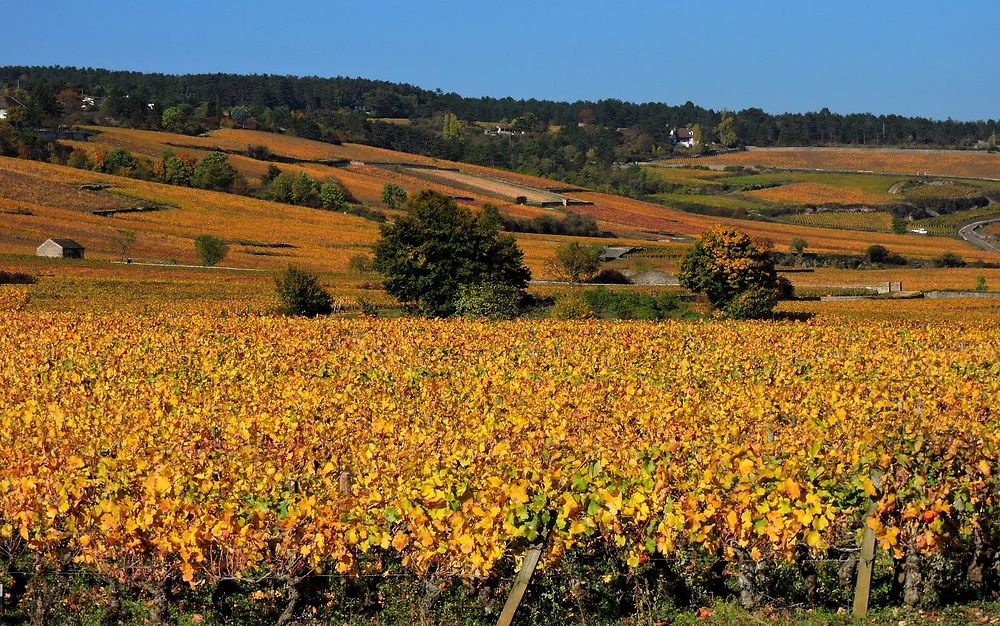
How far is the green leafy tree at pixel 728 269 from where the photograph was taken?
70.6 metres

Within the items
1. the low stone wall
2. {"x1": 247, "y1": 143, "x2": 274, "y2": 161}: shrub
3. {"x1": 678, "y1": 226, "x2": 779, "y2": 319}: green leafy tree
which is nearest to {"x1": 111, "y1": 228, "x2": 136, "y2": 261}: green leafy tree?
{"x1": 678, "y1": 226, "x2": 779, "y2": 319}: green leafy tree

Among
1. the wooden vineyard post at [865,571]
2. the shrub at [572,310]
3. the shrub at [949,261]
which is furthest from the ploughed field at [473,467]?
the shrub at [949,261]

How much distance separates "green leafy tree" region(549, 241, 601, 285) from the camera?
9062cm

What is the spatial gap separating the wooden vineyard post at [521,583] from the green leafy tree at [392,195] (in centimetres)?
13302

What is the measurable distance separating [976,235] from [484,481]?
151 meters

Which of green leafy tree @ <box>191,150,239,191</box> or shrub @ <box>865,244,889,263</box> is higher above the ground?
green leafy tree @ <box>191,150,239,191</box>

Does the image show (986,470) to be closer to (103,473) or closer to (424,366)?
(103,473)

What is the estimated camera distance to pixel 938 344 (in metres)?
35.5

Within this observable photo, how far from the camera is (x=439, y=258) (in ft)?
219

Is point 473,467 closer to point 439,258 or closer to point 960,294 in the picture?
point 439,258

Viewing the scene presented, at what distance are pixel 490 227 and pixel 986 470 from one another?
187 feet

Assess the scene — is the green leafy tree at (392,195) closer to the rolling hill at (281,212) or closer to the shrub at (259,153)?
the rolling hill at (281,212)

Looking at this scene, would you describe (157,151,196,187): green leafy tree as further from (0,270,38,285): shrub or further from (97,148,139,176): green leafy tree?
(0,270,38,285): shrub

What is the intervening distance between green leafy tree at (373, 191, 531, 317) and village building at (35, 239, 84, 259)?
104 ft
